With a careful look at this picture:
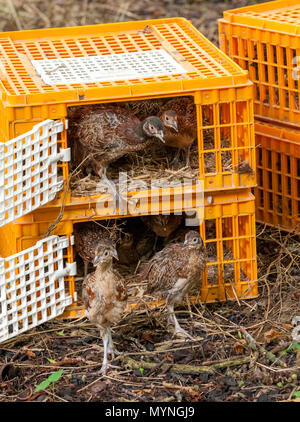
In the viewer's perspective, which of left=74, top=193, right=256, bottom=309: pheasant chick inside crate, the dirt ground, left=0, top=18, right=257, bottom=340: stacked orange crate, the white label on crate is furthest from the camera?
left=74, top=193, right=256, bottom=309: pheasant chick inside crate

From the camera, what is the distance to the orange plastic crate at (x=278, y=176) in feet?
22.4

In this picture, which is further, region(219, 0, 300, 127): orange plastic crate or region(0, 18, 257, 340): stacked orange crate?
region(219, 0, 300, 127): orange plastic crate

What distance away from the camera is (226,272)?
6.28 m

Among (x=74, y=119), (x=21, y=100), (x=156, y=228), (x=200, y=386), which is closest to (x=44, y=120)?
(x=21, y=100)

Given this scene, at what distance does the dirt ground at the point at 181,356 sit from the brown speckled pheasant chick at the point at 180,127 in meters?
1.11

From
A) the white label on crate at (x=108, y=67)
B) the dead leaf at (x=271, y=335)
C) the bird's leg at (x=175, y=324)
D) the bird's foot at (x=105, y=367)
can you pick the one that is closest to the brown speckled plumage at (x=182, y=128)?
the white label on crate at (x=108, y=67)

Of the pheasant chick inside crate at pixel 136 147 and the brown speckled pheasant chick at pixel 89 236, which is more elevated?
the pheasant chick inside crate at pixel 136 147

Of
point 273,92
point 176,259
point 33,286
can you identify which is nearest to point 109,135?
point 176,259

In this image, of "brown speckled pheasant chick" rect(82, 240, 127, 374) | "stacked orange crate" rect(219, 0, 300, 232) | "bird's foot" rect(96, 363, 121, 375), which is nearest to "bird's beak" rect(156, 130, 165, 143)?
"brown speckled pheasant chick" rect(82, 240, 127, 374)

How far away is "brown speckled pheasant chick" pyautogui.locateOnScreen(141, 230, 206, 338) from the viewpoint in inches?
227

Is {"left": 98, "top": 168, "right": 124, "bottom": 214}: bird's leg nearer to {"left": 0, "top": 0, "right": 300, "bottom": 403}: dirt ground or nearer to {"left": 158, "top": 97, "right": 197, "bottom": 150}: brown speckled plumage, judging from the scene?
{"left": 158, "top": 97, "right": 197, "bottom": 150}: brown speckled plumage

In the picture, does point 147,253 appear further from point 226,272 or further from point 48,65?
point 48,65

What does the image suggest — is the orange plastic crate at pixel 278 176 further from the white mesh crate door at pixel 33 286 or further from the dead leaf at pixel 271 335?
the white mesh crate door at pixel 33 286

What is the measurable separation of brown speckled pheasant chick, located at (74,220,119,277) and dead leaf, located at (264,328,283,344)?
1329mm
